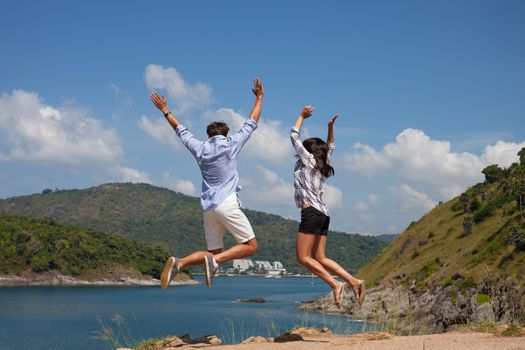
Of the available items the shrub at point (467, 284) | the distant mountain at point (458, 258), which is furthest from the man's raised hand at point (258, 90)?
the shrub at point (467, 284)

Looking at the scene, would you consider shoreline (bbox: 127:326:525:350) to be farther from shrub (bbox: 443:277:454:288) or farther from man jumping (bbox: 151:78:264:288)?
shrub (bbox: 443:277:454:288)

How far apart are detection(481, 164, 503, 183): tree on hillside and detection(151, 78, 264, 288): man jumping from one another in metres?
81.6

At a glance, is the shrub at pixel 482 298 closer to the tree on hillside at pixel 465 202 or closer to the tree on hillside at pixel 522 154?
the tree on hillside at pixel 465 202

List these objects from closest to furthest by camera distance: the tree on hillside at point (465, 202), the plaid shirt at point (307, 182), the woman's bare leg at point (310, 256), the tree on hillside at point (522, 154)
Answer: the woman's bare leg at point (310, 256) < the plaid shirt at point (307, 182) < the tree on hillside at point (465, 202) < the tree on hillside at point (522, 154)

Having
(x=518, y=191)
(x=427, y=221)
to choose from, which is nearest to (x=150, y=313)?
(x=427, y=221)

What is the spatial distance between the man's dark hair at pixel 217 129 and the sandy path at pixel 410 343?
273 centimetres

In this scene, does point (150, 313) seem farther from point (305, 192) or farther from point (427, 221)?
point (305, 192)

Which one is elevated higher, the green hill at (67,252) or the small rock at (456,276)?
the green hill at (67,252)

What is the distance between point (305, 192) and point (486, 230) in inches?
2497

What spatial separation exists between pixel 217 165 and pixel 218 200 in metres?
0.49

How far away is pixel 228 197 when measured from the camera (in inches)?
293

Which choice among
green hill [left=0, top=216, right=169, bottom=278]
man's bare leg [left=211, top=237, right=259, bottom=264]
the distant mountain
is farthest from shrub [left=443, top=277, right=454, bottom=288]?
green hill [left=0, top=216, right=169, bottom=278]

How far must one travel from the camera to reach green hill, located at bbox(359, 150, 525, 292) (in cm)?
5359

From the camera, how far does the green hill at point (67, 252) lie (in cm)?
13912
